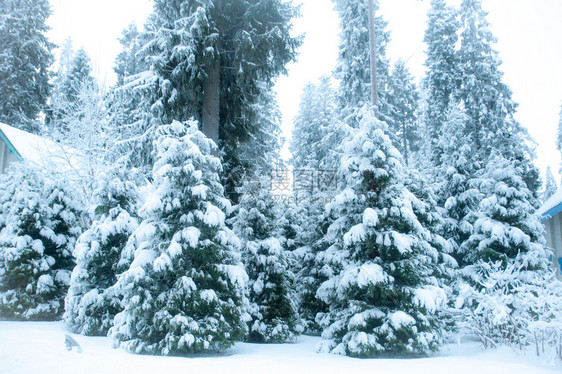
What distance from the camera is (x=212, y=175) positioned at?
388 inches

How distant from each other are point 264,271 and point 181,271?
4.17 m

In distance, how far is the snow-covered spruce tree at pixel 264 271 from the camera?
12219mm

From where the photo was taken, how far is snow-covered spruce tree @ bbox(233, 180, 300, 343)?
40.1 feet

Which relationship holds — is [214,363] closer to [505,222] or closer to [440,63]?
[505,222]

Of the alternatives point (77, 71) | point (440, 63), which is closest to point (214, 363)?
point (440, 63)

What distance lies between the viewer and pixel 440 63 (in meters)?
28.0

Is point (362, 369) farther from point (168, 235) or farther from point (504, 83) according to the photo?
point (504, 83)

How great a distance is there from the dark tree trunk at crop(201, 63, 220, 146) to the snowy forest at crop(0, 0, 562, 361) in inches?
1.8

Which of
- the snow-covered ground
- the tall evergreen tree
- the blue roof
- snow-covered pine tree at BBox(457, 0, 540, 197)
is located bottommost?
the snow-covered ground

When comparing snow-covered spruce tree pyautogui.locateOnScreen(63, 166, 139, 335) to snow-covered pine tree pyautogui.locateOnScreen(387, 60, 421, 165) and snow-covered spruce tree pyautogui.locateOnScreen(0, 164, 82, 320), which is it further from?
snow-covered pine tree pyautogui.locateOnScreen(387, 60, 421, 165)

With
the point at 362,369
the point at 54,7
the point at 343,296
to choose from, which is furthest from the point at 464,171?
the point at 54,7

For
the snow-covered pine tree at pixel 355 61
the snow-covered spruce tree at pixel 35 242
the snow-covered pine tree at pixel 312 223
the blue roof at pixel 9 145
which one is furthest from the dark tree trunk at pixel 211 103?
the blue roof at pixel 9 145

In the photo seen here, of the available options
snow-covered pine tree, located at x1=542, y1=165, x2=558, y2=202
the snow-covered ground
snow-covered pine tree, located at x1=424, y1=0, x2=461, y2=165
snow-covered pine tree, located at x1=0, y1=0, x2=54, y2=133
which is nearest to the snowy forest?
the snow-covered ground

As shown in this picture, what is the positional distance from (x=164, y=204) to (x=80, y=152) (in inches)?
388
